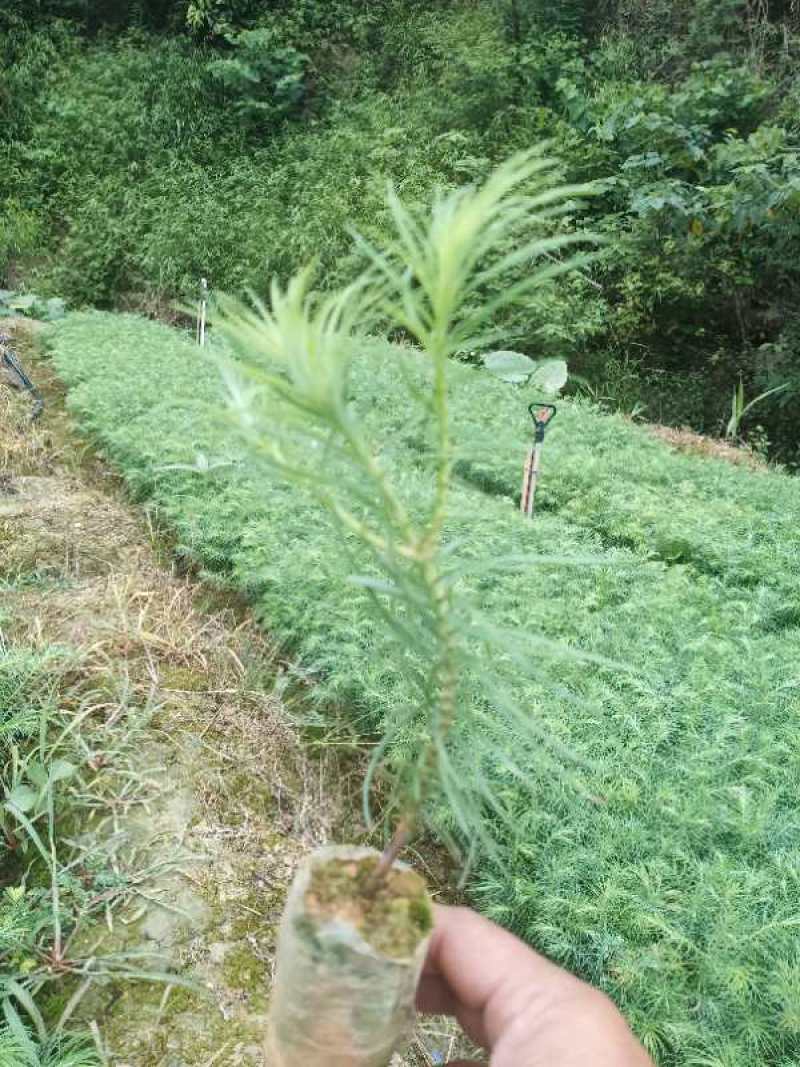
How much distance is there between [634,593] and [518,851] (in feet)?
4.41

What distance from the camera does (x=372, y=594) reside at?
2.33ft

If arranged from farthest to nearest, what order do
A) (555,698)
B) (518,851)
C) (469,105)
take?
(469,105)
(555,698)
(518,851)

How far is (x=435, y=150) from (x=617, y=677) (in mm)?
9271

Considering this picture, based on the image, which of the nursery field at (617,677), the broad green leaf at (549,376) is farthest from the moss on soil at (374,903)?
the broad green leaf at (549,376)

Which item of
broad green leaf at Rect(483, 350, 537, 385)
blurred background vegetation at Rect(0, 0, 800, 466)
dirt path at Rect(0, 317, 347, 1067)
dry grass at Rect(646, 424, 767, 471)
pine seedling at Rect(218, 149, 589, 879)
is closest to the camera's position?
pine seedling at Rect(218, 149, 589, 879)

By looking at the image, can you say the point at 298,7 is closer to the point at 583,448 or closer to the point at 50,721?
the point at 583,448

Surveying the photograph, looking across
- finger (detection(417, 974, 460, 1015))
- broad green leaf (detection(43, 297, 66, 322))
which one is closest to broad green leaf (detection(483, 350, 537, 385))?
broad green leaf (detection(43, 297, 66, 322))

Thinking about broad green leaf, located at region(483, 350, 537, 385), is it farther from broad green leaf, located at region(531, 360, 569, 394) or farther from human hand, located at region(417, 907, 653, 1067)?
human hand, located at region(417, 907, 653, 1067)

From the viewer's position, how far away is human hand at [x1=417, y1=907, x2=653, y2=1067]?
862mm

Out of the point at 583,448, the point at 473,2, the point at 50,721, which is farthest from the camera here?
the point at 473,2

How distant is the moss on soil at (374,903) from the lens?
0.70 m

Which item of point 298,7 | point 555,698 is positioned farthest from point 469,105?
point 555,698

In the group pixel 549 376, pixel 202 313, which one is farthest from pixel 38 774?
pixel 549 376

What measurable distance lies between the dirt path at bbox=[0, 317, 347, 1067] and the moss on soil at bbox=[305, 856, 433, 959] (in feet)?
3.25
